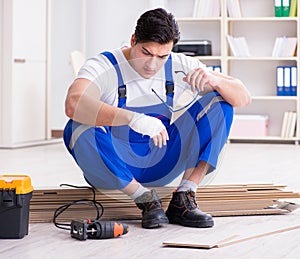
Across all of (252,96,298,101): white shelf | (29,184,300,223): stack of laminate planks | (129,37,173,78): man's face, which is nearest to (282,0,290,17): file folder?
(252,96,298,101): white shelf

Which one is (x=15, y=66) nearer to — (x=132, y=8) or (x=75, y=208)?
(x=132, y=8)

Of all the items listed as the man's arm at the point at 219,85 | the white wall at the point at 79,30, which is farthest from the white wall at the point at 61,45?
the man's arm at the point at 219,85

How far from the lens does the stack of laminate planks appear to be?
2840 millimetres

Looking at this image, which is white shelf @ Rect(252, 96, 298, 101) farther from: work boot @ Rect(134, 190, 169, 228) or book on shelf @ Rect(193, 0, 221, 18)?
work boot @ Rect(134, 190, 169, 228)

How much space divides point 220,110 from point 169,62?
0.90 feet

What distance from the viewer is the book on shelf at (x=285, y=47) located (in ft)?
23.6

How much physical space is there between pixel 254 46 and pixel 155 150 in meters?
4.83

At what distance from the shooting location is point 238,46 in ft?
24.0

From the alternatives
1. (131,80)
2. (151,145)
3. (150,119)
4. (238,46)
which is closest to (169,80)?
(131,80)

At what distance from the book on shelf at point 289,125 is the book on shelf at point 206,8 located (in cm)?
119

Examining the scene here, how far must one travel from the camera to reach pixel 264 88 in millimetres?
7488

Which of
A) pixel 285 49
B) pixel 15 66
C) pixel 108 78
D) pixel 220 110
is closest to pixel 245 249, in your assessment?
pixel 220 110

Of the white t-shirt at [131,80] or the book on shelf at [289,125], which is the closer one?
the white t-shirt at [131,80]

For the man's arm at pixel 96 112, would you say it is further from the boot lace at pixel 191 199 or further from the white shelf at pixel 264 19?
the white shelf at pixel 264 19
